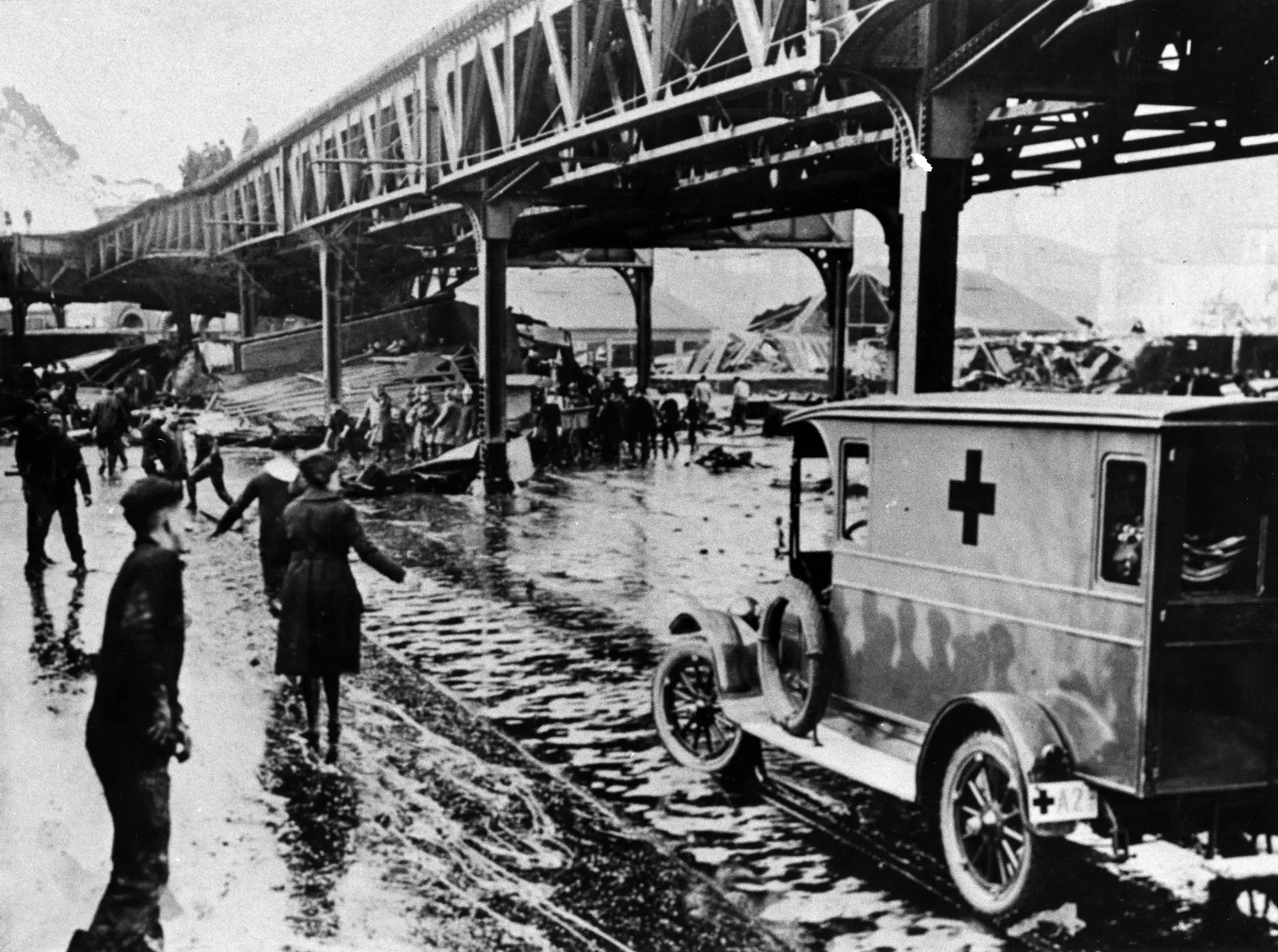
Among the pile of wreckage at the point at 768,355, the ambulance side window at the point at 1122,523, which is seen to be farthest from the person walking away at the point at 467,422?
the pile of wreckage at the point at 768,355

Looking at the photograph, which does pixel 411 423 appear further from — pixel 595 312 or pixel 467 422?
pixel 595 312

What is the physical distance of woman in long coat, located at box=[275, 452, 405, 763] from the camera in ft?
25.6

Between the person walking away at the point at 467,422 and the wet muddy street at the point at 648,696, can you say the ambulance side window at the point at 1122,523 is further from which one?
the person walking away at the point at 467,422

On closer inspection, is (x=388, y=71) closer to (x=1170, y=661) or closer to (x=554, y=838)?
(x=554, y=838)

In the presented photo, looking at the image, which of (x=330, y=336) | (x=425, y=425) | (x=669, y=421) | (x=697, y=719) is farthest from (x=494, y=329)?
(x=697, y=719)

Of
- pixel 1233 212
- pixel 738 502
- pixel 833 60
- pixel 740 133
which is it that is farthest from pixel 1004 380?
pixel 833 60

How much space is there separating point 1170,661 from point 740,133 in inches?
422

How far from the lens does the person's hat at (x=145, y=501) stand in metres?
4.95

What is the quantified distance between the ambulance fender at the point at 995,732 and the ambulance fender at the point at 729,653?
1548 mm

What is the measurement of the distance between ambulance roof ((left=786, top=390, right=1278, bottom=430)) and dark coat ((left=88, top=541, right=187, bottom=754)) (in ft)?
11.9

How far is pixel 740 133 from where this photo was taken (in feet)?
48.4

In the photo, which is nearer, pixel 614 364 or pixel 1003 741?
pixel 1003 741

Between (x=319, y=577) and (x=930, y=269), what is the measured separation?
19.4ft

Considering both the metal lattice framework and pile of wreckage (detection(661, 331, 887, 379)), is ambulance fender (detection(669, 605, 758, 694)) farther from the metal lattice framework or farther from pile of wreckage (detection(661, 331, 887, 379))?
pile of wreckage (detection(661, 331, 887, 379))
